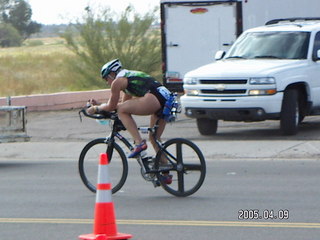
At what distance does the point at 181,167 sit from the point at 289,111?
561 centimetres

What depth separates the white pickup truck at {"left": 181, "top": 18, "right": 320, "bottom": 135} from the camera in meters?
14.7

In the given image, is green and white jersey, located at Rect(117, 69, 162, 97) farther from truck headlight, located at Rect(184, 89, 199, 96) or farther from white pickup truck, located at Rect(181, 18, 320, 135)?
truck headlight, located at Rect(184, 89, 199, 96)

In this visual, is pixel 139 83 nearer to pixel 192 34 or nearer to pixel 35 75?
pixel 192 34

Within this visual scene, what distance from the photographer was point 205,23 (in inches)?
811

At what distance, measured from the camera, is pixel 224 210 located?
912 centimetres

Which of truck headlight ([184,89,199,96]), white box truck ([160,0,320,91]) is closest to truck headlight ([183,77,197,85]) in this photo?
truck headlight ([184,89,199,96])

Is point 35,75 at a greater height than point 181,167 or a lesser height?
lesser

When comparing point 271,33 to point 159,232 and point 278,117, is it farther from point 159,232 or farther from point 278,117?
point 159,232

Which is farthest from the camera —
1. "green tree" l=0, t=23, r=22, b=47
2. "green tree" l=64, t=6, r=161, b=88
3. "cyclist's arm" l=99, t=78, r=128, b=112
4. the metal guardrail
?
"green tree" l=0, t=23, r=22, b=47

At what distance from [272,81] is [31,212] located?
6504mm

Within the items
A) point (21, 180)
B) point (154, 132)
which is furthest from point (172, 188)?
point (21, 180)

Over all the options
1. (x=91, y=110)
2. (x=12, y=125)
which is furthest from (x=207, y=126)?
(x=91, y=110)

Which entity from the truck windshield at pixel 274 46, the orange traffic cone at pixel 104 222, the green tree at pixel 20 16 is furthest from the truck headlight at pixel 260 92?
the green tree at pixel 20 16

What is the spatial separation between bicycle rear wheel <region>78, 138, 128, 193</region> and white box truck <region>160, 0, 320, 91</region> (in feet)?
33.6
